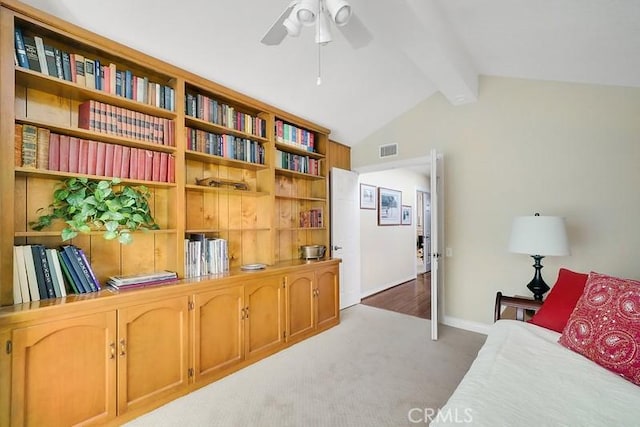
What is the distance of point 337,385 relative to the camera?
219 centimetres

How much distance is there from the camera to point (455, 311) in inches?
136

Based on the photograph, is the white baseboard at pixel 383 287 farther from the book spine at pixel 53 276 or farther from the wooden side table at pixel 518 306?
the book spine at pixel 53 276

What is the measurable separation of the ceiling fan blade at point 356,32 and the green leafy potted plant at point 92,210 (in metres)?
1.72

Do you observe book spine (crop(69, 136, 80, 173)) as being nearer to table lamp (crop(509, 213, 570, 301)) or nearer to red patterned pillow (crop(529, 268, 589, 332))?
red patterned pillow (crop(529, 268, 589, 332))

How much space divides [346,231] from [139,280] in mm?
2720

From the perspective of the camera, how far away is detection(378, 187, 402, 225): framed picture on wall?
5.24 m

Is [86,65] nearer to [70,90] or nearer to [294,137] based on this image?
[70,90]

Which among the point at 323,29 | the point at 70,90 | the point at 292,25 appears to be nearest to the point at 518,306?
the point at 323,29

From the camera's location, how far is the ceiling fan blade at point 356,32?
1.54 metres

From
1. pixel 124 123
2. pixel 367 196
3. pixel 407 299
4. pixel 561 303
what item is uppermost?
pixel 124 123

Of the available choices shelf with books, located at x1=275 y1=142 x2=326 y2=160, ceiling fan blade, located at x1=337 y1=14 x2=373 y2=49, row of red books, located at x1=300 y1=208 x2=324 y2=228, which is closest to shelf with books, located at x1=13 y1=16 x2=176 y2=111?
shelf with books, located at x1=275 y1=142 x2=326 y2=160

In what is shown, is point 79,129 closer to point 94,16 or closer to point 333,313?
point 94,16

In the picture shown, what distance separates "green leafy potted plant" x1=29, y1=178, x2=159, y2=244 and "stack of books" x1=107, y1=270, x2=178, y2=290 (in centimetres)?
31

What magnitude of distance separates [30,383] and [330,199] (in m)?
3.15
